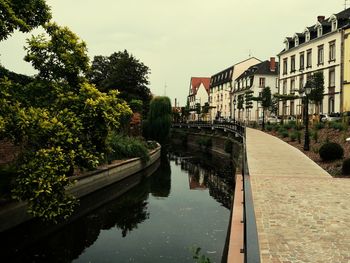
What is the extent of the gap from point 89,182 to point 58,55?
661cm

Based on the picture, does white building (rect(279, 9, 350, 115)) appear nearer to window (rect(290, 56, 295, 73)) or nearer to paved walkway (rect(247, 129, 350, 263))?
window (rect(290, 56, 295, 73))

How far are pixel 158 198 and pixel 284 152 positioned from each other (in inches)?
316

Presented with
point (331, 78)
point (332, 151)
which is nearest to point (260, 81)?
point (331, 78)

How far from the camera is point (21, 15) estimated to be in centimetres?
1022

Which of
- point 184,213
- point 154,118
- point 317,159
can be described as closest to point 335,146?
point 317,159

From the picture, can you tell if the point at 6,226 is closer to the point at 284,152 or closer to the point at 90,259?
the point at 90,259

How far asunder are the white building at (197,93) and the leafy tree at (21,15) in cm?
8249

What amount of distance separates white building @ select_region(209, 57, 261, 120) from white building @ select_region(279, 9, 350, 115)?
21.7 meters

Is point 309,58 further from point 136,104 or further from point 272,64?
point 136,104

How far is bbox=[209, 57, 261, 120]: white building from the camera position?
255ft

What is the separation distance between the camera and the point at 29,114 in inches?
388

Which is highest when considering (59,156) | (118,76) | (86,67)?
(118,76)

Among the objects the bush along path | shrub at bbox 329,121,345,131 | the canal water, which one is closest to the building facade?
the bush along path

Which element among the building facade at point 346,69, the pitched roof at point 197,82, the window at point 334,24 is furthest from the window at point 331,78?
the pitched roof at point 197,82
